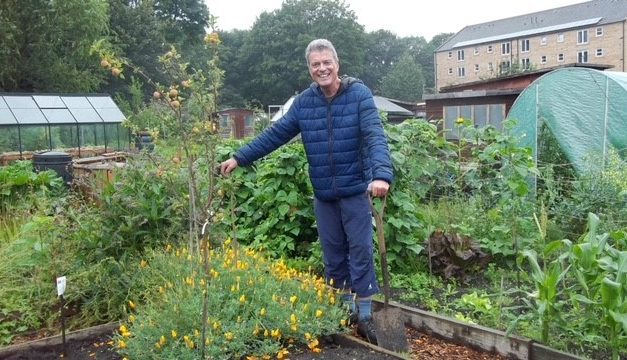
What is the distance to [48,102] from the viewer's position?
48.7 ft

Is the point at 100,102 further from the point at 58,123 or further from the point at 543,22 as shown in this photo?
the point at 543,22

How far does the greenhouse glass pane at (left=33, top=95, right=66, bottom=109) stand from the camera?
1460 cm

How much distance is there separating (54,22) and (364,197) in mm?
24589

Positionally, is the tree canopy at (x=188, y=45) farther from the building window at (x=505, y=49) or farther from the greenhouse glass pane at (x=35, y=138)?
the building window at (x=505, y=49)

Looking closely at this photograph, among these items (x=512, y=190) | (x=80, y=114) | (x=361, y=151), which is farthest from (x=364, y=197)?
(x=80, y=114)

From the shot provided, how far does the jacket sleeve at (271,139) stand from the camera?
12.9ft

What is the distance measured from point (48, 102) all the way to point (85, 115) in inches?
36.3

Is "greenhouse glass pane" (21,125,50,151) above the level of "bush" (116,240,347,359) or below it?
above

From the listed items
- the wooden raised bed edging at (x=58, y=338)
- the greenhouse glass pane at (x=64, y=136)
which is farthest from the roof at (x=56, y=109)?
the wooden raised bed edging at (x=58, y=338)

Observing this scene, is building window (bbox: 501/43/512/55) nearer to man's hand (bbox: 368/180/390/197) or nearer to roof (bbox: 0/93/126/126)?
roof (bbox: 0/93/126/126)

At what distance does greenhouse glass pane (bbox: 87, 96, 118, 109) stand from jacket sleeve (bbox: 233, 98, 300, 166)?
13.3 metres

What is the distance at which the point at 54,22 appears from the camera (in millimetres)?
24641

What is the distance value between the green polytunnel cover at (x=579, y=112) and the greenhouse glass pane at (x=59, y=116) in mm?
10786

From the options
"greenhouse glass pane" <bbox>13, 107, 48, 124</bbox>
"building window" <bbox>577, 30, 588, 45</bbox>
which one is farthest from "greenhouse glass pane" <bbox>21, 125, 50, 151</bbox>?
"building window" <bbox>577, 30, 588, 45</bbox>
